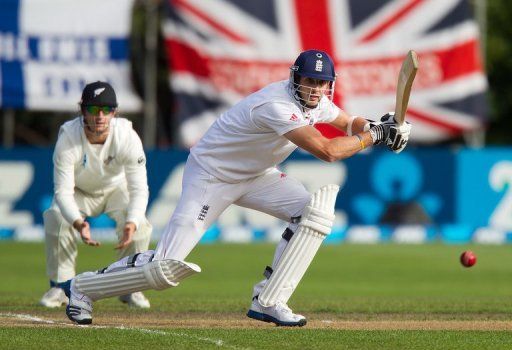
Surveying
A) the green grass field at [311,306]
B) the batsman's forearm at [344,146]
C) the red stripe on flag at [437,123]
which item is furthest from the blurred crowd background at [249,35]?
the batsman's forearm at [344,146]

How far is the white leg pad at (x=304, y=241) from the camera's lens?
24.1 ft

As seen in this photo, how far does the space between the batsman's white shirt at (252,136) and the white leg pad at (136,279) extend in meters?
0.68

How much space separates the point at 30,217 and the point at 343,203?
15.2 ft

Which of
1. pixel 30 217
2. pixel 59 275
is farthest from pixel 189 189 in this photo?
pixel 30 217

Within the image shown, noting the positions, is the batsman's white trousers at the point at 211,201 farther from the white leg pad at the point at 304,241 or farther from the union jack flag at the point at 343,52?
the union jack flag at the point at 343,52

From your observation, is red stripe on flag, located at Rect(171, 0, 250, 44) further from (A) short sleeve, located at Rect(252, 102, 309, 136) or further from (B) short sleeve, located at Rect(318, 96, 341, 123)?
(A) short sleeve, located at Rect(252, 102, 309, 136)

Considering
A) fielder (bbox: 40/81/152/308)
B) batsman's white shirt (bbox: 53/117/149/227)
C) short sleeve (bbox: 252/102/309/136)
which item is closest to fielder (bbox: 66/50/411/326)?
short sleeve (bbox: 252/102/309/136)

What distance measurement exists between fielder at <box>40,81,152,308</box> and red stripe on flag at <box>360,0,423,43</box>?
1128 cm

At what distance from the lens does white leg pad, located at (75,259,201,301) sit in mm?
7312

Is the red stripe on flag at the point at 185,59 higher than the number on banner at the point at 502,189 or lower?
higher

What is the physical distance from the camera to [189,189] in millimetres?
7594

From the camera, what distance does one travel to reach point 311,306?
9.55 meters

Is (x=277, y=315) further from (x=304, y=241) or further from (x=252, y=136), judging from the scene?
(x=252, y=136)

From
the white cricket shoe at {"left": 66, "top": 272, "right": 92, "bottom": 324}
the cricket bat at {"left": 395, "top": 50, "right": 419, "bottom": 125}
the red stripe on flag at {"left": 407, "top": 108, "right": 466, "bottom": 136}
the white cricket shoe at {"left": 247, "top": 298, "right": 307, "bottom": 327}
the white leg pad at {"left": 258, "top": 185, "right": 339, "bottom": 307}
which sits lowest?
the red stripe on flag at {"left": 407, "top": 108, "right": 466, "bottom": 136}
